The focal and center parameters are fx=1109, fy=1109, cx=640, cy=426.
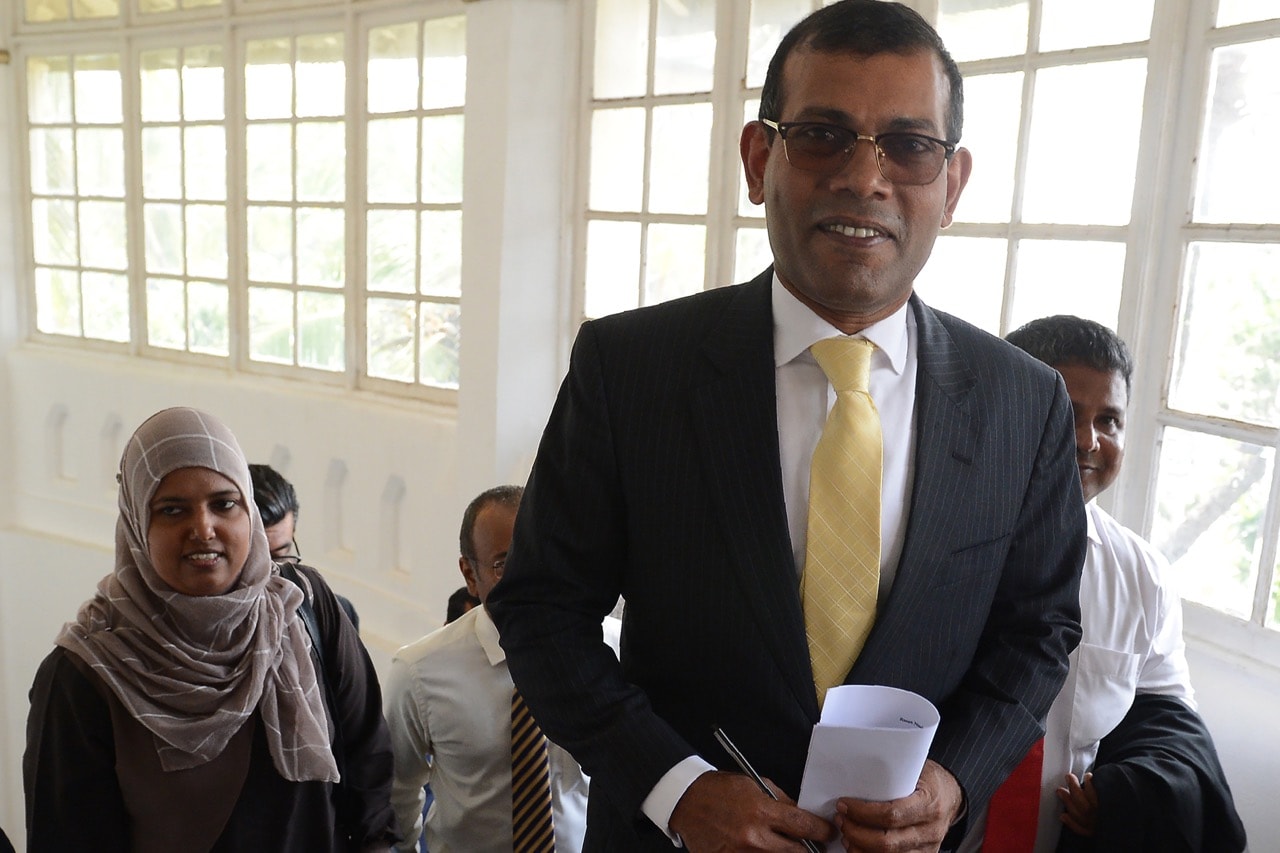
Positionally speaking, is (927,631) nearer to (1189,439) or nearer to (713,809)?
(713,809)

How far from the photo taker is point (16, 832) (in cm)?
597

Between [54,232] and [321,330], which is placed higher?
[54,232]

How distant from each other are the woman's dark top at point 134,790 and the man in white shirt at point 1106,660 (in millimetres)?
Result: 1082

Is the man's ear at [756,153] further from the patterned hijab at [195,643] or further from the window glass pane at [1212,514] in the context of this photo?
the window glass pane at [1212,514]

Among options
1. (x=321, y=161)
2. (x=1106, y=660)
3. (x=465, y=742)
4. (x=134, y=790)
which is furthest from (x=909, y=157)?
(x=321, y=161)

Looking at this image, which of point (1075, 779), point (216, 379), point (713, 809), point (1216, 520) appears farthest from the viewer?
point (216, 379)

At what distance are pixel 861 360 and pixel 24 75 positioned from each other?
21.2 ft

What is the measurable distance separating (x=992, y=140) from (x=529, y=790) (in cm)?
201

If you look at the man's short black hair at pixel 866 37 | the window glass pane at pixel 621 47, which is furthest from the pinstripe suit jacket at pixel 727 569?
the window glass pane at pixel 621 47

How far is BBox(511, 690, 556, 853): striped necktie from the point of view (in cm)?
193

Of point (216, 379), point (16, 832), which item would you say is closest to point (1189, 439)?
point (216, 379)

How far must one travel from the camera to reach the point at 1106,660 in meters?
1.69

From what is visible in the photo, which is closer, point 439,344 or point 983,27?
point 983,27

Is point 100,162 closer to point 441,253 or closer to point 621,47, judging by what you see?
point 441,253
